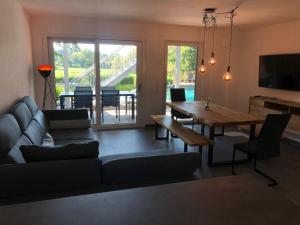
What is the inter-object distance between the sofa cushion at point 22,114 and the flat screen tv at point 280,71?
4.83m

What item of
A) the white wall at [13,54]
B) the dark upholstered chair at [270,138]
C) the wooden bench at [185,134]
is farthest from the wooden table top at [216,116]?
the white wall at [13,54]

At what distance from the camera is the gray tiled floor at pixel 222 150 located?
11.2 ft

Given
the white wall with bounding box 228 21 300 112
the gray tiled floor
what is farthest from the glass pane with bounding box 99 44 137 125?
the white wall with bounding box 228 21 300 112

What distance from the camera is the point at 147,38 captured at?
5820mm

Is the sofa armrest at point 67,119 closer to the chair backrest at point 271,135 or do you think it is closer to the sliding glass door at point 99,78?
the sliding glass door at point 99,78

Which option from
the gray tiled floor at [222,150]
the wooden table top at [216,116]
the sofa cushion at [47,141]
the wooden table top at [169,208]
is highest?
the wooden table top at [169,208]

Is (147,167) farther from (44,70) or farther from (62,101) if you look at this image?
(62,101)

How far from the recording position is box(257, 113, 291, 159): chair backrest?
3.17 metres

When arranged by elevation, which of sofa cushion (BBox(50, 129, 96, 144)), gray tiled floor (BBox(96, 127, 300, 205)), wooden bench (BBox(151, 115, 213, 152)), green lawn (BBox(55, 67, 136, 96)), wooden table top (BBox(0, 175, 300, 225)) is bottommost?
gray tiled floor (BBox(96, 127, 300, 205))

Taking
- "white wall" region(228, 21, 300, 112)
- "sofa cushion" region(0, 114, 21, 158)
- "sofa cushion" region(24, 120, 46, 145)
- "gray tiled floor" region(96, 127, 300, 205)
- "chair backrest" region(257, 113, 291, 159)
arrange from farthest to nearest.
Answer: "white wall" region(228, 21, 300, 112) < "gray tiled floor" region(96, 127, 300, 205) < "chair backrest" region(257, 113, 291, 159) < "sofa cushion" region(24, 120, 46, 145) < "sofa cushion" region(0, 114, 21, 158)

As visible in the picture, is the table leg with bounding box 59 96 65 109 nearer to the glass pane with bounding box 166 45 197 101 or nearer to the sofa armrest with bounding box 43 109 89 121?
the sofa armrest with bounding box 43 109 89 121

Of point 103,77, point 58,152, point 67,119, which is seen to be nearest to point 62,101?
point 103,77

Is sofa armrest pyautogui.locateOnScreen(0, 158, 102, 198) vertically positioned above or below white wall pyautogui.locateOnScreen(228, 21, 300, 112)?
below

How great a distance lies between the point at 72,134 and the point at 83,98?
6.54 feet
